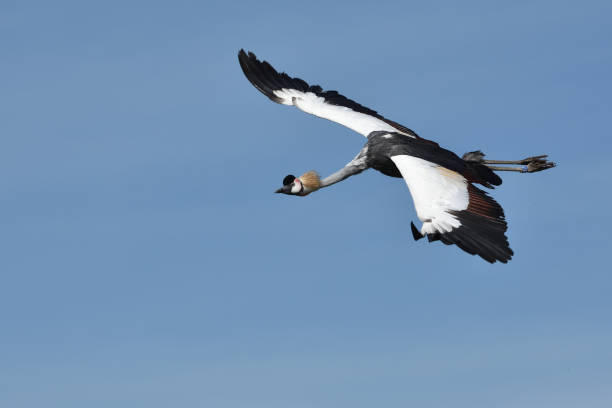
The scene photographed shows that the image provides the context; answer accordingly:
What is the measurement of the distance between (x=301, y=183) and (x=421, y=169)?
11.4 feet

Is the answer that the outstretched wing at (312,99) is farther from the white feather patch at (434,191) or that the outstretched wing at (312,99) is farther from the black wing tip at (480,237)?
the black wing tip at (480,237)

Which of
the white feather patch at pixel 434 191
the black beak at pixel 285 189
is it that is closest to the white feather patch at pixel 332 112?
the black beak at pixel 285 189

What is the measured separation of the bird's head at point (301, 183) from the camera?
2566 centimetres

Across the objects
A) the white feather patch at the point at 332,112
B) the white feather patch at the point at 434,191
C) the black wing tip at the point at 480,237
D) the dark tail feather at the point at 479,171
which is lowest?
the black wing tip at the point at 480,237

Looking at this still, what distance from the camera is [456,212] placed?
71.6 feet

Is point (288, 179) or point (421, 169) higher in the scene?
point (288, 179)

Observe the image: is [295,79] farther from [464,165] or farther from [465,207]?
[465,207]

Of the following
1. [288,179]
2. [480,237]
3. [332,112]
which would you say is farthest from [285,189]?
[480,237]

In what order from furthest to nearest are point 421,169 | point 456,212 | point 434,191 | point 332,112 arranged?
point 332,112
point 421,169
point 434,191
point 456,212

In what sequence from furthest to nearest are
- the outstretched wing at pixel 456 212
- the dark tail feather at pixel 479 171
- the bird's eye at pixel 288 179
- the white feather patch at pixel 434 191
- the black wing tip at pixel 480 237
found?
the bird's eye at pixel 288 179 < the dark tail feather at pixel 479 171 < the white feather patch at pixel 434 191 < the outstretched wing at pixel 456 212 < the black wing tip at pixel 480 237

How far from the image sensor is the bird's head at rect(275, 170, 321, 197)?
1010 inches

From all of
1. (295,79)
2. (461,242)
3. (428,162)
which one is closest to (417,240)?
(461,242)

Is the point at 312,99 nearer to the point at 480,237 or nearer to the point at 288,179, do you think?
the point at 288,179

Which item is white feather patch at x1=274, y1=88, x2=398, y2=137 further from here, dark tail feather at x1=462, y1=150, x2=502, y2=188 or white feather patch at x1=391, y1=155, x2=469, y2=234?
white feather patch at x1=391, y1=155, x2=469, y2=234
